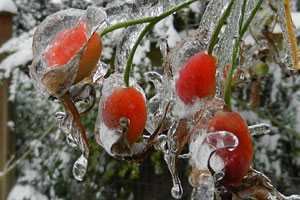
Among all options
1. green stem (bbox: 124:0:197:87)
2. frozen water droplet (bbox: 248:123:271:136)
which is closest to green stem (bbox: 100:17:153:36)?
green stem (bbox: 124:0:197:87)

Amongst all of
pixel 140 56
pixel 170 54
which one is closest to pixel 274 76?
pixel 140 56

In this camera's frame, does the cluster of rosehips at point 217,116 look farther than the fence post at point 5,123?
No

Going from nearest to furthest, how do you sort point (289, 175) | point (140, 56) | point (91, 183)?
1. point (140, 56)
2. point (289, 175)
3. point (91, 183)

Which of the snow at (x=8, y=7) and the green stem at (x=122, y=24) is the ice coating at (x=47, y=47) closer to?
the green stem at (x=122, y=24)

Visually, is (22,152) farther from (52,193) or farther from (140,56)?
(140,56)

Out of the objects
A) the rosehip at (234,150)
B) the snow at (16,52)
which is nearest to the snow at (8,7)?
the snow at (16,52)

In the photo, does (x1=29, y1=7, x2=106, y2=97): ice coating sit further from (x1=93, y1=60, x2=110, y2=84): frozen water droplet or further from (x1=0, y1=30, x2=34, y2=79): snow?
(x1=0, y1=30, x2=34, y2=79): snow
